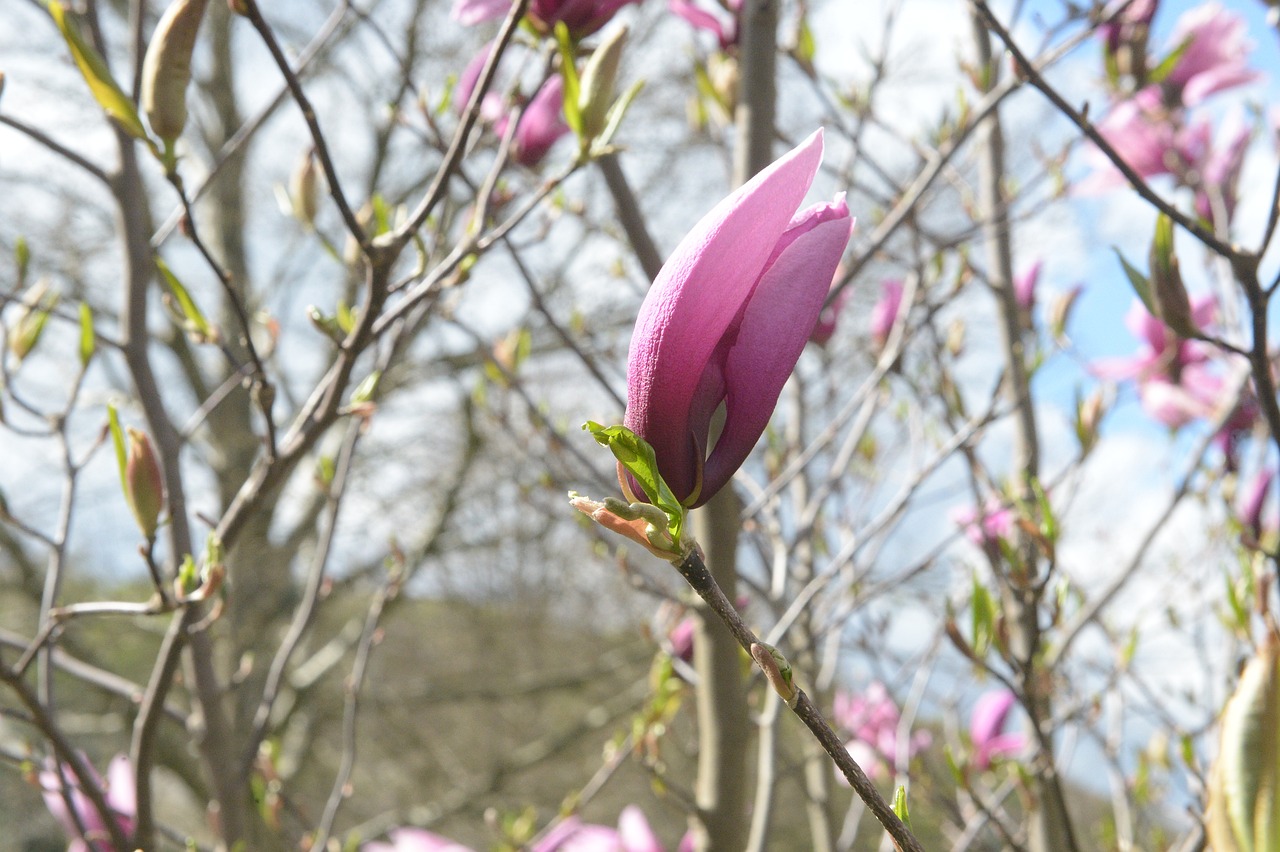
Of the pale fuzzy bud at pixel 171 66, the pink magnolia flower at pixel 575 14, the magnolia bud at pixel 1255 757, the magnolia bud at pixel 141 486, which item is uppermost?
the pink magnolia flower at pixel 575 14

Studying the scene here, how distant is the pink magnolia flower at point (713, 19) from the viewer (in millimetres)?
1389

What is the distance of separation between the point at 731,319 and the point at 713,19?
1.04 metres

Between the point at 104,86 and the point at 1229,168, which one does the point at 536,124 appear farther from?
the point at 1229,168

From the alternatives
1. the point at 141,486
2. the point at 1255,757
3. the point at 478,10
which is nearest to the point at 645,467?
the point at 1255,757

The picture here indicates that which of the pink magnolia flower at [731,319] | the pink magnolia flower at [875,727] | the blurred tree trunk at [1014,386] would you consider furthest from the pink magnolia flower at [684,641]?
the pink magnolia flower at [731,319]

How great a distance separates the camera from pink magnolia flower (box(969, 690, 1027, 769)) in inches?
74.7

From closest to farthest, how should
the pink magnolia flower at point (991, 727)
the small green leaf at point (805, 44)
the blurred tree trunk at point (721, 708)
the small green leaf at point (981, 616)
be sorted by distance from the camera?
the small green leaf at point (981, 616) → the blurred tree trunk at point (721, 708) → the small green leaf at point (805, 44) → the pink magnolia flower at point (991, 727)

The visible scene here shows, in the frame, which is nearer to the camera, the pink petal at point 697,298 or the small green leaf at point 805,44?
the pink petal at point 697,298

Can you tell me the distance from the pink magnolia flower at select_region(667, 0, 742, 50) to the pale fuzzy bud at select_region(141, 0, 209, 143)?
763 mm

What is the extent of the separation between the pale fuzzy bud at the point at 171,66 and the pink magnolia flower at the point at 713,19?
76 centimetres

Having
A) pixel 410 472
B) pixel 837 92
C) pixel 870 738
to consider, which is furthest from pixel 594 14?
pixel 410 472

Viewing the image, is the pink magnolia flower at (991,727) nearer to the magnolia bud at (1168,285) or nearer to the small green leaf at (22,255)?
the magnolia bud at (1168,285)

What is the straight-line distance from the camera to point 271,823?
1378 millimetres

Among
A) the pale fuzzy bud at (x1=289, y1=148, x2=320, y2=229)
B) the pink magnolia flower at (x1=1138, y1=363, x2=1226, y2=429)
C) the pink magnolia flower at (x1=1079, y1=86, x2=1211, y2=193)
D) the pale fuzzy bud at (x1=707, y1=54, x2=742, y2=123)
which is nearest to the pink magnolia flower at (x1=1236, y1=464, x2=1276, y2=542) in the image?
the pink magnolia flower at (x1=1138, y1=363, x2=1226, y2=429)
